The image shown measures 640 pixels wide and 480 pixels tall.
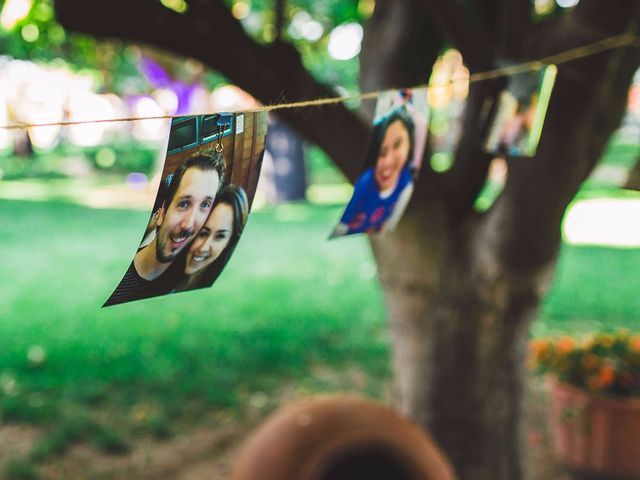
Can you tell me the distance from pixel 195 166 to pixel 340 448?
1381 millimetres

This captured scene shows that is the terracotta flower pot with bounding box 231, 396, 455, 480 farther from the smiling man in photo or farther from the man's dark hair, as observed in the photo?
the man's dark hair

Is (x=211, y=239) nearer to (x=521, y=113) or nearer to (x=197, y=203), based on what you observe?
(x=197, y=203)

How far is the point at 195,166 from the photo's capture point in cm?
140

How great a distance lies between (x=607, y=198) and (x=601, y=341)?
11.5 m

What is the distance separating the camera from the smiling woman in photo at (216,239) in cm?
153

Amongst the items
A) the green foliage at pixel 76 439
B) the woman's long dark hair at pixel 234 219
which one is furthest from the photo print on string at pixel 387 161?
the green foliage at pixel 76 439

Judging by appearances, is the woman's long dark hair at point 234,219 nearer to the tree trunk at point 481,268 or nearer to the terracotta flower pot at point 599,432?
the tree trunk at point 481,268

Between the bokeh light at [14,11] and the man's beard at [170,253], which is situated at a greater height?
the bokeh light at [14,11]

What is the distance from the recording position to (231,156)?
1.48 m

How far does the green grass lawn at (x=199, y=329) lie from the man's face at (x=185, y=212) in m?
3.06

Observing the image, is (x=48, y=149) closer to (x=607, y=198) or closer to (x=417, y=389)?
(x=607, y=198)

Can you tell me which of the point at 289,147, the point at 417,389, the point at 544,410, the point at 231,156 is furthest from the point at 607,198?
Result: the point at 231,156

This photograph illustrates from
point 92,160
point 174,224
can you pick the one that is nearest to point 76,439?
point 174,224

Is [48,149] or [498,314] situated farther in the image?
[48,149]
